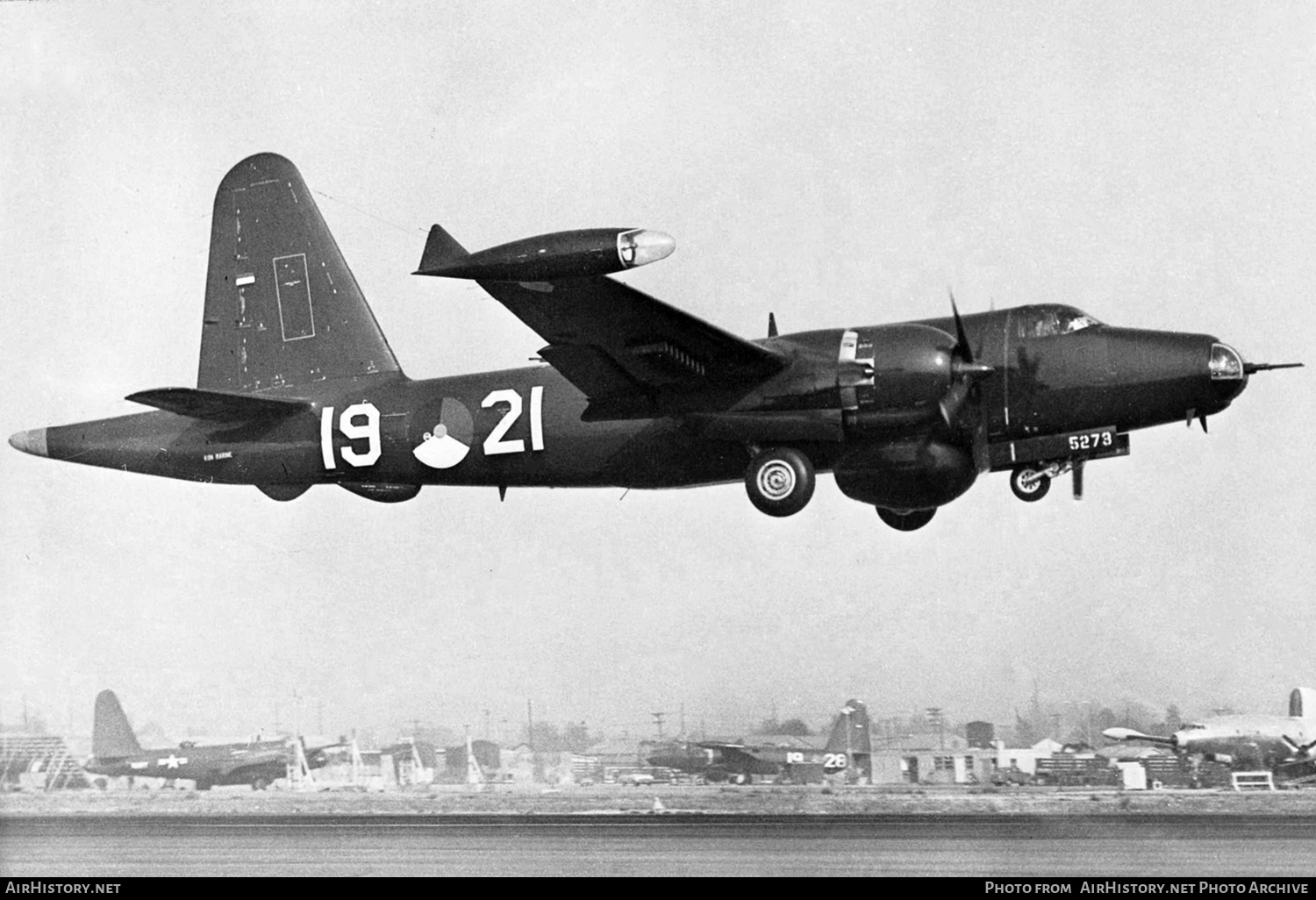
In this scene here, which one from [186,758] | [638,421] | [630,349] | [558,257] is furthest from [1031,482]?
[186,758]

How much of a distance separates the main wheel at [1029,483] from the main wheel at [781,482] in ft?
10.2

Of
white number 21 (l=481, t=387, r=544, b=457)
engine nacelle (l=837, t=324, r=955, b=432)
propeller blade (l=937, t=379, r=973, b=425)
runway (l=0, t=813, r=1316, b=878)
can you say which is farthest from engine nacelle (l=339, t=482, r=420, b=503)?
propeller blade (l=937, t=379, r=973, b=425)

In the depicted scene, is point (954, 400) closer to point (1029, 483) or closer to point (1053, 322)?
point (1053, 322)

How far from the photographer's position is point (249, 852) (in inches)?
650

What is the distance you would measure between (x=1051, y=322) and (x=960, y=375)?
149 cm

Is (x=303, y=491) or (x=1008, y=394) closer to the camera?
(x=1008, y=394)

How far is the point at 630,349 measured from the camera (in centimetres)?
1581

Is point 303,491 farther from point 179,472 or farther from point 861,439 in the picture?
point 861,439

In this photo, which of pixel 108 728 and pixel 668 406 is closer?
pixel 668 406

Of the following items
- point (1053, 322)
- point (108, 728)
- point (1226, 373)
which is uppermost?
point (1053, 322)

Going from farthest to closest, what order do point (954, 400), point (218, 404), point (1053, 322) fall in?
point (218, 404) → point (1053, 322) → point (954, 400)

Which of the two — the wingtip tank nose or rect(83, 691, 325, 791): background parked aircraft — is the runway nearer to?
rect(83, 691, 325, 791): background parked aircraft
